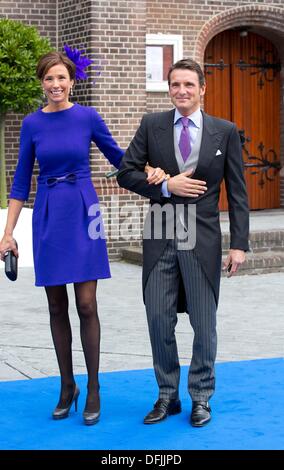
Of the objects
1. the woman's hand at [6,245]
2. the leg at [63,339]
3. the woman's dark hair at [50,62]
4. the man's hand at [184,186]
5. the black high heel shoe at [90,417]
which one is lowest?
the black high heel shoe at [90,417]

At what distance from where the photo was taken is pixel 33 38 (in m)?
11.7

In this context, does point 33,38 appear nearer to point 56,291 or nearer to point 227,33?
point 227,33

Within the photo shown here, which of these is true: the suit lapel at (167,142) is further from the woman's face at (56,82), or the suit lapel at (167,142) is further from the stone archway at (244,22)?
the stone archway at (244,22)

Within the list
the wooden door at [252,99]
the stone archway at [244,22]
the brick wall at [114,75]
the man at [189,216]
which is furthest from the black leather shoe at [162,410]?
the wooden door at [252,99]

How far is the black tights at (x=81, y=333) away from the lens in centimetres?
541

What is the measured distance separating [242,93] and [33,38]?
434 cm

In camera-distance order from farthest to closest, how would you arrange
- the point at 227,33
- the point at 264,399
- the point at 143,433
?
the point at 227,33 < the point at 264,399 < the point at 143,433

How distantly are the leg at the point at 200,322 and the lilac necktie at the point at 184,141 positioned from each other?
503 millimetres

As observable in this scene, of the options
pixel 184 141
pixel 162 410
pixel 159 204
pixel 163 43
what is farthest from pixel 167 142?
pixel 163 43

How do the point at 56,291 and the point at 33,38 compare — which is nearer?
the point at 56,291

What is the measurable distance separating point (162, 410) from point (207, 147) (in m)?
1.37

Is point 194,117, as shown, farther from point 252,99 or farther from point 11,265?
point 252,99
